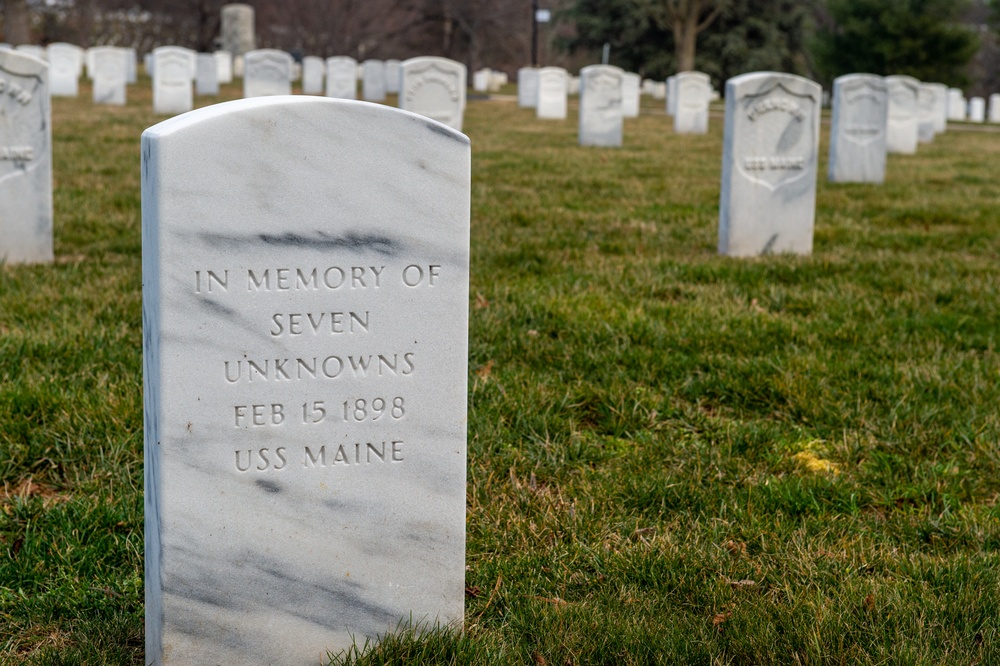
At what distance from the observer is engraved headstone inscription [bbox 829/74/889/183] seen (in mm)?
10922

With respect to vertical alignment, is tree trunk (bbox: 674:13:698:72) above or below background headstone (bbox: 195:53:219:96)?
above

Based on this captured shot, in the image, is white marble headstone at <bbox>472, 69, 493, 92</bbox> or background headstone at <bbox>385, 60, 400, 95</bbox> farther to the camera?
white marble headstone at <bbox>472, 69, 493, 92</bbox>

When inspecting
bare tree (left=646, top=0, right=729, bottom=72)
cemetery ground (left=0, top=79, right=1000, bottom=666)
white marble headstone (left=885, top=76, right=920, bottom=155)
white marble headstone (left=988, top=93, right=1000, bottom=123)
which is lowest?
cemetery ground (left=0, top=79, right=1000, bottom=666)

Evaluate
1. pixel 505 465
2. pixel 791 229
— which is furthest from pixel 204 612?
pixel 791 229

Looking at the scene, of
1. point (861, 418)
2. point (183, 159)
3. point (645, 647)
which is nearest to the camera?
point (183, 159)

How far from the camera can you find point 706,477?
3.32 meters

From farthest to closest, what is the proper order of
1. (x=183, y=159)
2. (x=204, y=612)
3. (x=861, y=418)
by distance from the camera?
(x=861, y=418) → (x=204, y=612) → (x=183, y=159)

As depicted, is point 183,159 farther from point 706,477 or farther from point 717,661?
point 706,477

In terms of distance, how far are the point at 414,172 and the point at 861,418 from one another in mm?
2275

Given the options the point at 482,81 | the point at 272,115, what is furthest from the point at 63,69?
the point at 272,115

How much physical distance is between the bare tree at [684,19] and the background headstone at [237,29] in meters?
14.6

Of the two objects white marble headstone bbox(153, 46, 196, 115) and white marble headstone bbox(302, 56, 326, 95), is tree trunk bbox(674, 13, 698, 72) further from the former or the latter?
white marble headstone bbox(153, 46, 196, 115)

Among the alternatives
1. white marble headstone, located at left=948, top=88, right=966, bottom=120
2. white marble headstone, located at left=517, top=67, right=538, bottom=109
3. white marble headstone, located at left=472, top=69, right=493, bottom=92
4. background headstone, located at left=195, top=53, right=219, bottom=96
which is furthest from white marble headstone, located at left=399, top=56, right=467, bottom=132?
white marble headstone, located at left=472, top=69, right=493, bottom=92

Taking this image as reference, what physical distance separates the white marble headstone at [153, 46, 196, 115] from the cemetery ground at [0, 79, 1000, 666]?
44.5 ft
